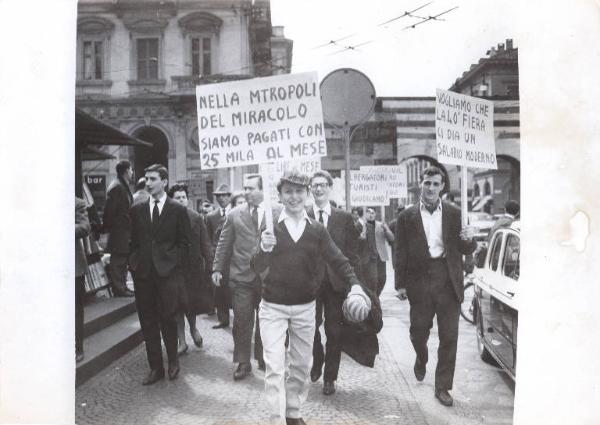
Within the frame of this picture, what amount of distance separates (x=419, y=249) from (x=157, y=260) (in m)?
2.45

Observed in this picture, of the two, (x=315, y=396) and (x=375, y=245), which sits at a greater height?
(x=375, y=245)

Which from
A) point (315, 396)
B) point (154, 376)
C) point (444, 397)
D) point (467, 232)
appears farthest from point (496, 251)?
point (154, 376)

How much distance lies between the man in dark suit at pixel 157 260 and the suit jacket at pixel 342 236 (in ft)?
4.36

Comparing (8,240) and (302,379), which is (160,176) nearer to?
(8,240)

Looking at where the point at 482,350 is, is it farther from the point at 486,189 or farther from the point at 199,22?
the point at 199,22

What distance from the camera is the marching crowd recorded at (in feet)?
15.6

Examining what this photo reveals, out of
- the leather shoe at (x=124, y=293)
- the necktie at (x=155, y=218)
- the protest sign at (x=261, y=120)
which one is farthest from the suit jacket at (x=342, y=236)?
the leather shoe at (x=124, y=293)

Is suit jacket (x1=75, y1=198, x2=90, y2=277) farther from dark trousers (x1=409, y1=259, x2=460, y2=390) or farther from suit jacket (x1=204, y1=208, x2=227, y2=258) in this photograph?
dark trousers (x1=409, y1=259, x2=460, y2=390)

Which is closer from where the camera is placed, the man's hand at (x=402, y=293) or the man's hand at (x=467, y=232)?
the man's hand at (x=467, y=232)

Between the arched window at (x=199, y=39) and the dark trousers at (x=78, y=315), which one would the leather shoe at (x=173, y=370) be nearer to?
the dark trousers at (x=78, y=315)

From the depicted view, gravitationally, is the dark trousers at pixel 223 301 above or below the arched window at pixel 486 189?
below

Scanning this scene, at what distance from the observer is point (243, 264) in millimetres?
6457

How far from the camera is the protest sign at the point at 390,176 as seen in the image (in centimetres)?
771

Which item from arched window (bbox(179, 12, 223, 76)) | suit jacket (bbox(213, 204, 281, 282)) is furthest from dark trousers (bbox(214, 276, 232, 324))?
arched window (bbox(179, 12, 223, 76))
